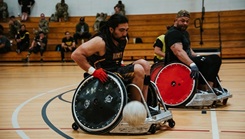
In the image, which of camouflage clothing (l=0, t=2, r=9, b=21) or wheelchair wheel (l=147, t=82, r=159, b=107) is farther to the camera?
camouflage clothing (l=0, t=2, r=9, b=21)

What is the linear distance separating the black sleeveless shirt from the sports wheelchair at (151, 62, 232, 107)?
69.0 inches

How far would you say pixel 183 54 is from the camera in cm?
671

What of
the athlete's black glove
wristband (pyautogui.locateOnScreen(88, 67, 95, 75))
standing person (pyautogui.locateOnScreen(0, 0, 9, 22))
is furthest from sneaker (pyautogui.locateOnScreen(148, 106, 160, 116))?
standing person (pyautogui.locateOnScreen(0, 0, 9, 22))

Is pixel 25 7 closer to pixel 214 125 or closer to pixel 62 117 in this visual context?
pixel 62 117

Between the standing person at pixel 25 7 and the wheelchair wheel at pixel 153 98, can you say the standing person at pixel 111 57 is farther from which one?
the standing person at pixel 25 7

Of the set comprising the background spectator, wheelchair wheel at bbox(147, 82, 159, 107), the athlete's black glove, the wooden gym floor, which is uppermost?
the background spectator

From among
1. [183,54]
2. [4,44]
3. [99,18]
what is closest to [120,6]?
[99,18]

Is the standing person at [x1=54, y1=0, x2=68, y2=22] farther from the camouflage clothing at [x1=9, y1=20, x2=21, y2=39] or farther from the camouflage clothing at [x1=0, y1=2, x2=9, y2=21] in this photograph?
the camouflage clothing at [x1=0, y1=2, x2=9, y2=21]

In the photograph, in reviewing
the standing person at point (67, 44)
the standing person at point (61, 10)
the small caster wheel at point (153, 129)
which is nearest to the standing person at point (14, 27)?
the standing person at point (61, 10)

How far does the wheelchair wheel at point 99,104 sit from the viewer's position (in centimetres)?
483

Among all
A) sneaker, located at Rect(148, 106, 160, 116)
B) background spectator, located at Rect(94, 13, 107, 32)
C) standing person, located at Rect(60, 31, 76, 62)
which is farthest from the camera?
background spectator, located at Rect(94, 13, 107, 32)

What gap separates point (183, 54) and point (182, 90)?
0.59m

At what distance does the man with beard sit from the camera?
679cm

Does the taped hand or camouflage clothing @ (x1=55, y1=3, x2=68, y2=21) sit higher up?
camouflage clothing @ (x1=55, y1=3, x2=68, y2=21)
